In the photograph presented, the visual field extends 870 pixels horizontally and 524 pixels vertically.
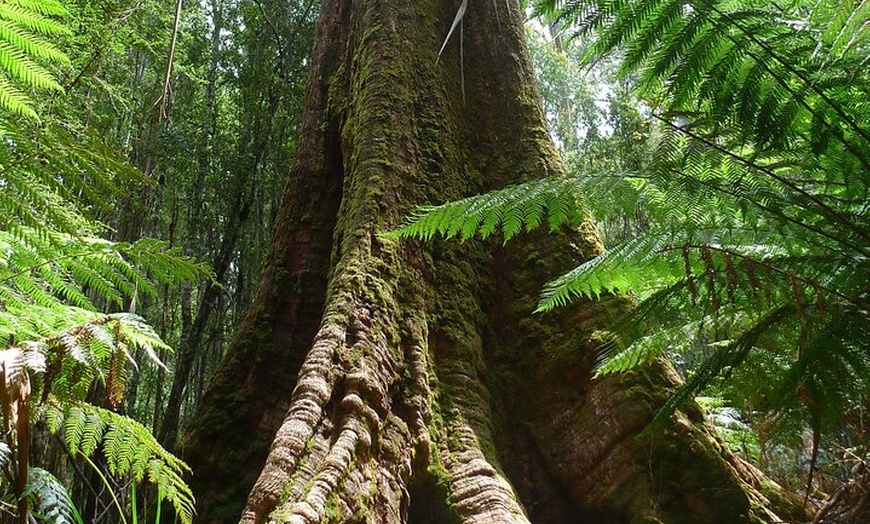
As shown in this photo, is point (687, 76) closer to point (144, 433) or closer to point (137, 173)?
point (137, 173)

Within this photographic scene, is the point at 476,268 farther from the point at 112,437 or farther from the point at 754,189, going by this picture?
the point at 112,437

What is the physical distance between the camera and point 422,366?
2650 millimetres

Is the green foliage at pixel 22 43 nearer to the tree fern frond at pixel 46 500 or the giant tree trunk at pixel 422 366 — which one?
the tree fern frond at pixel 46 500

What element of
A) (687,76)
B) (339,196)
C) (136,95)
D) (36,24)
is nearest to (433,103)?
(339,196)

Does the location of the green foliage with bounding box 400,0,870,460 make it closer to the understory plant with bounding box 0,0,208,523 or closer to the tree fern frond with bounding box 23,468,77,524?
the understory plant with bounding box 0,0,208,523

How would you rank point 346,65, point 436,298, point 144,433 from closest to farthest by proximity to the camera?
point 144,433 < point 436,298 < point 346,65

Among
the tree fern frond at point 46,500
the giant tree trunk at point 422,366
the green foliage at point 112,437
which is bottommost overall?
the tree fern frond at point 46,500

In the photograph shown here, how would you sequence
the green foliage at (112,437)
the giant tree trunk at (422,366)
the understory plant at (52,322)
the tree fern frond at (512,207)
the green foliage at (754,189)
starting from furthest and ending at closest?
1. the giant tree trunk at (422,366)
2. the tree fern frond at (512,207)
3. the green foliage at (754,189)
4. the green foliage at (112,437)
5. the understory plant at (52,322)

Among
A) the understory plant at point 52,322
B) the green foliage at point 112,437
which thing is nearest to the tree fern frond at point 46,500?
the understory plant at point 52,322

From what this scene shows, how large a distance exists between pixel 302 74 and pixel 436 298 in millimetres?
6050

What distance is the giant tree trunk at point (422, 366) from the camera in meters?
2.25

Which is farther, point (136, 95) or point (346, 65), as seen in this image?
point (136, 95)

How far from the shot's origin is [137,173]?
148 centimetres

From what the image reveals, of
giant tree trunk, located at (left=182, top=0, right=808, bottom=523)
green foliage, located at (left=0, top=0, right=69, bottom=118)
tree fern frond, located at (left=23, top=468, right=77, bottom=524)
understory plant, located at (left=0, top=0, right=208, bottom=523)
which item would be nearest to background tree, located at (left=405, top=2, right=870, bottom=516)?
giant tree trunk, located at (left=182, top=0, right=808, bottom=523)
